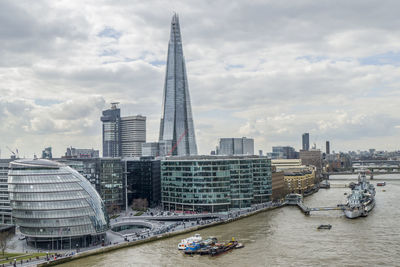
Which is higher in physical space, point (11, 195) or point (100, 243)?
point (11, 195)

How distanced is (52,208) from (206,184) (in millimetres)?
48956

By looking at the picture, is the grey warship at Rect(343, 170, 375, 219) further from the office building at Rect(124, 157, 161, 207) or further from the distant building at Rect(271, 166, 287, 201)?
the office building at Rect(124, 157, 161, 207)

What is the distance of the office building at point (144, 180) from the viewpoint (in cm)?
13550

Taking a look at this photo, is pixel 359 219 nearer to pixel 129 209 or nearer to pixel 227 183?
pixel 227 183

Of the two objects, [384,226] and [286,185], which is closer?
[384,226]

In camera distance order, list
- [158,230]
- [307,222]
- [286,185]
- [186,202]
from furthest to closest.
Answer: [286,185] < [186,202] < [307,222] < [158,230]

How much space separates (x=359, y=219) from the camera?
339ft

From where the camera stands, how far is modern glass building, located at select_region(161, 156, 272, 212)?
115m

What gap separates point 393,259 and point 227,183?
57.9 meters

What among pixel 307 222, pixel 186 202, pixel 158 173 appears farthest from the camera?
pixel 158 173

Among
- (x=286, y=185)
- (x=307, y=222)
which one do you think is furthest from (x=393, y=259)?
(x=286, y=185)

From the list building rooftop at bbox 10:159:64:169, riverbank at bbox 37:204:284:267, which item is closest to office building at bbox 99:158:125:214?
riverbank at bbox 37:204:284:267

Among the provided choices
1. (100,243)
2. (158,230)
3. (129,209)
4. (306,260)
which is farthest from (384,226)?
(129,209)

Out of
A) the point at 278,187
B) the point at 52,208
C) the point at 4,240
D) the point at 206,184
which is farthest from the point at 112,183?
the point at 278,187
